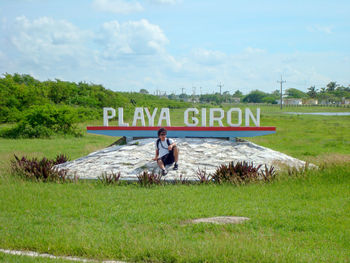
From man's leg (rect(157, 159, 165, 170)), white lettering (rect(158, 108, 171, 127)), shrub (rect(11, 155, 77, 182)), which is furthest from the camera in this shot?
white lettering (rect(158, 108, 171, 127))

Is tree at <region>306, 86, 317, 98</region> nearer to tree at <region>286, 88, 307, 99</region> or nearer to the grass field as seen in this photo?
tree at <region>286, 88, 307, 99</region>

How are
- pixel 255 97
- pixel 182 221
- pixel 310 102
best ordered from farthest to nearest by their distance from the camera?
pixel 255 97
pixel 310 102
pixel 182 221

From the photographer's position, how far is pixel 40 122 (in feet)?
90.2

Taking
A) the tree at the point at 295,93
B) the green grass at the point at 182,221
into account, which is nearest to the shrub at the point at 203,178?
the green grass at the point at 182,221

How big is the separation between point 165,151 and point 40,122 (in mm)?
17362

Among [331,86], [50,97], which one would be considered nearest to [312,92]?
[331,86]

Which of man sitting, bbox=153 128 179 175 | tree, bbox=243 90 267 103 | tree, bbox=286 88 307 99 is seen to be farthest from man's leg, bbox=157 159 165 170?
tree, bbox=286 88 307 99

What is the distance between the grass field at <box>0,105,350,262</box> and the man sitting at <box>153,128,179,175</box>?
172cm

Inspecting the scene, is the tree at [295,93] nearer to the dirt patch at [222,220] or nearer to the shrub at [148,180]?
the shrub at [148,180]

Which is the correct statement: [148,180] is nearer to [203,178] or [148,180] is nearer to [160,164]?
[160,164]

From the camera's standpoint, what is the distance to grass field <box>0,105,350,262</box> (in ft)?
19.0

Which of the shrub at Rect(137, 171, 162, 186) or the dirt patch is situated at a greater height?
the shrub at Rect(137, 171, 162, 186)

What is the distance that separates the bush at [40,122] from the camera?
26.8 meters

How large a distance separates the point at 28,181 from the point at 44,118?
16389 millimetres
